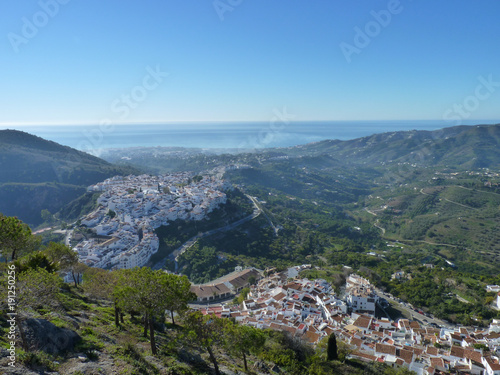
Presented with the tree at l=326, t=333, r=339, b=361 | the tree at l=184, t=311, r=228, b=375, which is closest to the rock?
the tree at l=184, t=311, r=228, b=375

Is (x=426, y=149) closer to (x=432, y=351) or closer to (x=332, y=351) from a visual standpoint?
(x=432, y=351)

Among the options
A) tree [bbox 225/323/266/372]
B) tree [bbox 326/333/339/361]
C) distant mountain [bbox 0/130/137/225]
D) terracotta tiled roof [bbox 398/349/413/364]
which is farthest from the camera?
distant mountain [bbox 0/130/137/225]

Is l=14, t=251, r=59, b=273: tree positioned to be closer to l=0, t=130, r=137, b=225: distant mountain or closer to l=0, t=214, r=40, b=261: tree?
l=0, t=214, r=40, b=261: tree

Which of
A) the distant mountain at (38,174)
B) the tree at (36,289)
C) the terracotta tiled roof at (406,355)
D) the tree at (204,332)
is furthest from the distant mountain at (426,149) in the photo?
the tree at (36,289)

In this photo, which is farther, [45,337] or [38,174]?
[38,174]

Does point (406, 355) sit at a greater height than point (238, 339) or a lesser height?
lesser

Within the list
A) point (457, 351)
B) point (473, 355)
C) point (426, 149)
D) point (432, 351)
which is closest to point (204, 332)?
point (432, 351)

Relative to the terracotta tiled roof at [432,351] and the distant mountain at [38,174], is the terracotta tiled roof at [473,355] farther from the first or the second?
the distant mountain at [38,174]
